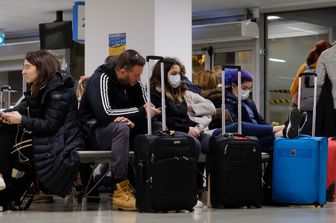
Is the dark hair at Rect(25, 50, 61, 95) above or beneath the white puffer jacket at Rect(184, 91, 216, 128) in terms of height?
above

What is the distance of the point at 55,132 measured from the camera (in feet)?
18.8

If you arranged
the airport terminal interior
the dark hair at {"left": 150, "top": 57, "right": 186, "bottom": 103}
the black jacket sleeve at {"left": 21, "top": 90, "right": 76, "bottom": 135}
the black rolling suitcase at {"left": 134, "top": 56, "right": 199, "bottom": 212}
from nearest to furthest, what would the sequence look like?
1. the black rolling suitcase at {"left": 134, "top": 56, "right": 199, "bottom": 212}
2. the black jacket sleeve at {"left": 21, "top": 90, "right": 76, "bottom": 135}
3. the dark hair at {"left": 150, "top": 57, "right": 186, "bottom": 103}
4. the airport terminal interior

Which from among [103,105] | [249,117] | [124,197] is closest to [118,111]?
[103,105]

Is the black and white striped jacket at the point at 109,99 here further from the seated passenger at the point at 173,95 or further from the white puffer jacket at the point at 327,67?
the white puffer jacket at the point at 327,67

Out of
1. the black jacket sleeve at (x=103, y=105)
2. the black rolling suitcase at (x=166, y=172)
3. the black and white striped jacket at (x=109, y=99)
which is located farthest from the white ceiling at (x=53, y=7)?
the black rolling suitcase at (x=166, y=172)

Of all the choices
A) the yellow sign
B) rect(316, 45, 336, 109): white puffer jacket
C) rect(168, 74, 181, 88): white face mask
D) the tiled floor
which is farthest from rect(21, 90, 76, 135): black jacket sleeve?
rect(316, 45, 336, 109): white puffer jacket

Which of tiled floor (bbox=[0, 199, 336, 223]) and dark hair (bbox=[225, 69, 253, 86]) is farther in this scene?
dark hair (bbox=[225, 69, 253, 86])

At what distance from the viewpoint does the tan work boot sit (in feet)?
19.0

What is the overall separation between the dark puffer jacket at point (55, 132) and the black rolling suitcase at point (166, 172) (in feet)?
1.82

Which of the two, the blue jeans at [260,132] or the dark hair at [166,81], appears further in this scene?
the blue jeans at [260,132]

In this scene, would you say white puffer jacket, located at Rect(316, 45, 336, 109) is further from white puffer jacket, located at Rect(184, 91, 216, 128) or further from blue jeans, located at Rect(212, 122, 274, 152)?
white puffer jacket, located at Rect(184, 91, 216, 128)

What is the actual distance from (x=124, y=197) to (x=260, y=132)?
59.5 inches

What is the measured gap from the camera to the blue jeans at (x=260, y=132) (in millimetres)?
6629

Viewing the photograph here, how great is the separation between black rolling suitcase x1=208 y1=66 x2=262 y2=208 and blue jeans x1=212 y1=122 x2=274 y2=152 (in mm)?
644
